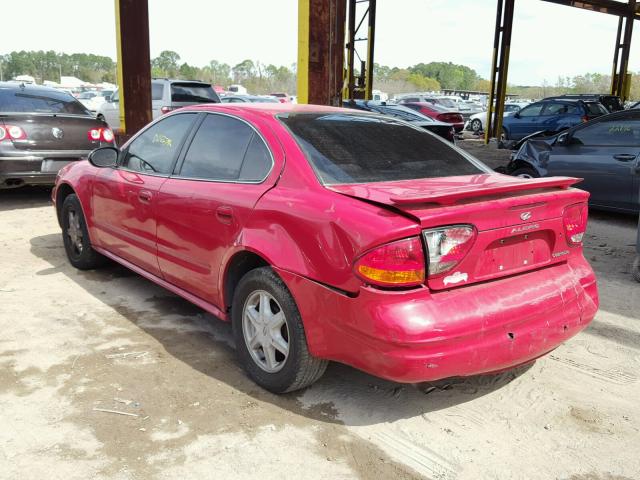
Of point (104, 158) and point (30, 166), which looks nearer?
point (104, 158)

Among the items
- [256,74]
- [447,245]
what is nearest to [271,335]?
[447,245]

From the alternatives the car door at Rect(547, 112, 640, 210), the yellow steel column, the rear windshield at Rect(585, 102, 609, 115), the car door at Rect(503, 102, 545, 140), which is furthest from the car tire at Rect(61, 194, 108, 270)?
the car door at Rect(503, 102, 545, 140)

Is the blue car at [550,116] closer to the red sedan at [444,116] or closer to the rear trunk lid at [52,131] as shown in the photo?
the red sedan at [444,116]

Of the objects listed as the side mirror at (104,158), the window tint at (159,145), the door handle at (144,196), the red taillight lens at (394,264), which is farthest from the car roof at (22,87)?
the red taillight lens at (394,264)

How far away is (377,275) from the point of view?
98.7 inches

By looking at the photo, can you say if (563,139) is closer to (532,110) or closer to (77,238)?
(77,238)

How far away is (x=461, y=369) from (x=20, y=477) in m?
1.89

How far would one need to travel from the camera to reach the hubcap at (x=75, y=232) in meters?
5.21

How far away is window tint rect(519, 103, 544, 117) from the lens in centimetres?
1886

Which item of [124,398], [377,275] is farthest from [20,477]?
[377,275]

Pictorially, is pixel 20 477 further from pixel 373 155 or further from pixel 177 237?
pixel 373 155

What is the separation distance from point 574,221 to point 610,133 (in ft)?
17.1

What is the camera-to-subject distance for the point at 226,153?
3.52 m

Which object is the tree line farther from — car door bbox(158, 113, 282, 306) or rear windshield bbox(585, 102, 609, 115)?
car door bbox(158, 113, 282, 306)
